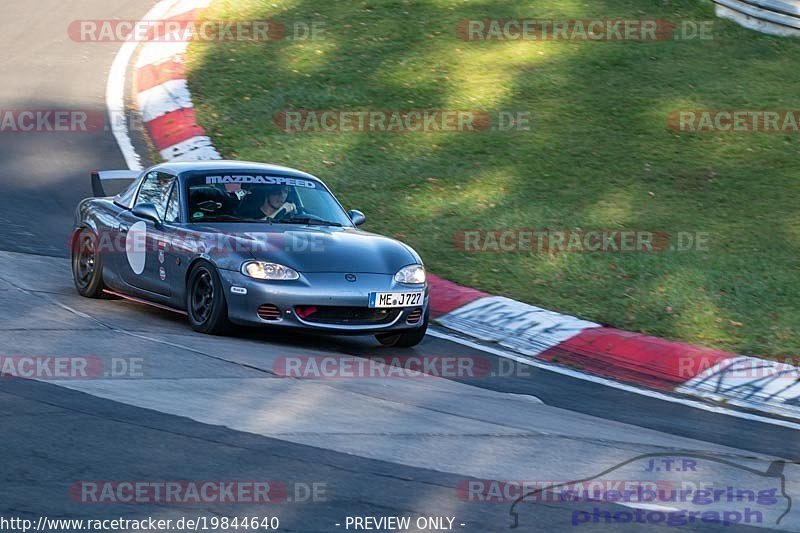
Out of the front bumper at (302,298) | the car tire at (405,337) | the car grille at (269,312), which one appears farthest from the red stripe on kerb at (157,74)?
the car grille at (269,312)

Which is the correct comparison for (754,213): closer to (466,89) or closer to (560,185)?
(560,185)

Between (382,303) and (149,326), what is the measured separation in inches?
71.4

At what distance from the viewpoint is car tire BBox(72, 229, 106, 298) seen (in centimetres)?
1014

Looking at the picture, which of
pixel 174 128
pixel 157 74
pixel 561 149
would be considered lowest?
pixel 561 149

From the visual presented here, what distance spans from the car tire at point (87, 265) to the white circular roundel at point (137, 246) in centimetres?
41

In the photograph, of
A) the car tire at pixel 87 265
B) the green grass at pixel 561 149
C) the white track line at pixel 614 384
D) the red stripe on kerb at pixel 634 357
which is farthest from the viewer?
the green grass at pixel 561 149

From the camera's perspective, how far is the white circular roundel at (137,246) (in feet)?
31.9

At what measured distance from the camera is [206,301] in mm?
8977

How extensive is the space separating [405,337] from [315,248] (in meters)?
1.05

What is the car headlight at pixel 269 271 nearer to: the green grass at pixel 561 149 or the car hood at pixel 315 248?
the car hood at pixel 315 248

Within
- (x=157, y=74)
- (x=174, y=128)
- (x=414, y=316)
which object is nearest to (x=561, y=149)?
(x=174, y=128)

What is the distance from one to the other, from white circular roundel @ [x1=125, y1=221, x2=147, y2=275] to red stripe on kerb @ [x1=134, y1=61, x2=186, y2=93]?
7929 millimetres

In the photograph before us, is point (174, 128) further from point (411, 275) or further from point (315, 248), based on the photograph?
point (411, 275)

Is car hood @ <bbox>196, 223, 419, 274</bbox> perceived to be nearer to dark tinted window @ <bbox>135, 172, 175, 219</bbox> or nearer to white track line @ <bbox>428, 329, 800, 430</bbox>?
dark tinted window @ <bbox>135, 172, 175, 219</bbox>
